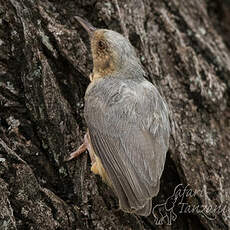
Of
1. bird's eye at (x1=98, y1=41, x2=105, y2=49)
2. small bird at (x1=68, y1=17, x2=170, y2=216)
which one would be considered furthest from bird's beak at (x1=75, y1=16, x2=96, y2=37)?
bird's eye at (x1=98, y1=41, x2=105, y2=49)

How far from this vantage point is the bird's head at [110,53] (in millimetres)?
4547

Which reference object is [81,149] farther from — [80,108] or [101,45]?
[101,45]

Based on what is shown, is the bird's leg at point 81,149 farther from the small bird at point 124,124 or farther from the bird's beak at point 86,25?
the bird's beak at point 86,25

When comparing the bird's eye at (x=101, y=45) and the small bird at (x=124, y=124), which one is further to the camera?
the bird's eye at (x=101, y=45)

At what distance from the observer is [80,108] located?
14.3ft

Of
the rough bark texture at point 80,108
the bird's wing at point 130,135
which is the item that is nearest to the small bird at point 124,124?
the bird's wing at point 130,135

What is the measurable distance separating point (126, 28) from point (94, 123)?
3.71 ft

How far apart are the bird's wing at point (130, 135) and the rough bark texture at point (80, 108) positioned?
0.63 feet

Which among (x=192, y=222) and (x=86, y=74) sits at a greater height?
(x=86, y=74)

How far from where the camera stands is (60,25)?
445 cm

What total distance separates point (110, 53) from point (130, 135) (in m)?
1.14

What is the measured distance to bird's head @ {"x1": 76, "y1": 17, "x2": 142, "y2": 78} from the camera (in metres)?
4.55

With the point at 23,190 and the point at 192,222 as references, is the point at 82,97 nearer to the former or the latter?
the point at 23,190

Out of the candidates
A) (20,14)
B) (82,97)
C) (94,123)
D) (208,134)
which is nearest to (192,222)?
(208,134)
